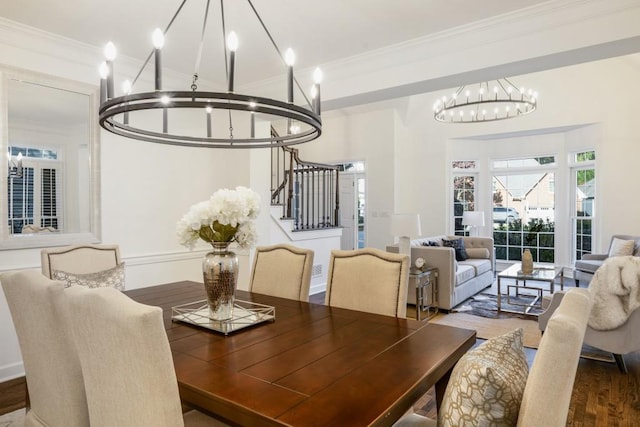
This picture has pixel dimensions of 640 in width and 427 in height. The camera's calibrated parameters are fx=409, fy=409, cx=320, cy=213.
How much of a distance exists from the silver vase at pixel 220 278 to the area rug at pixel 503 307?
3.78 metres

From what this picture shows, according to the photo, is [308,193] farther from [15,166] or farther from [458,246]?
[15,166]

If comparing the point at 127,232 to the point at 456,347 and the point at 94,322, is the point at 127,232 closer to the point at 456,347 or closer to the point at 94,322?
the point at 94,322

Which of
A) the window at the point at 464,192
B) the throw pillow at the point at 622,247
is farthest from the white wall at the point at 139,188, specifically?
the window at the point at 464,192

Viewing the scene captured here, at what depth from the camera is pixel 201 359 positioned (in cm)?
149

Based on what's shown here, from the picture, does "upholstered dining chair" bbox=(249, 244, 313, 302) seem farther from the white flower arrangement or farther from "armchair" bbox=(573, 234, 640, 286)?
"armchair" bbox=(573, 234, 640, 286)

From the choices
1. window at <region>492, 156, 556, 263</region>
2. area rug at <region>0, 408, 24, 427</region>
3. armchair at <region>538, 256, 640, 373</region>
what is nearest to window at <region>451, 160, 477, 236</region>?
window at <region>492, 156, 556, 263</region>

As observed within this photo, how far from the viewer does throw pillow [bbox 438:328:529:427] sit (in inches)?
40.9

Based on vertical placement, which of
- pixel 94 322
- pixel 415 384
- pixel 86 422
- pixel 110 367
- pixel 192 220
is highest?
pixel 192 220

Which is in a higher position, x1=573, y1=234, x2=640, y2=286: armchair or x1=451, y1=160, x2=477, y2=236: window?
x1=451, y1=160, x2=477, y2=236: window

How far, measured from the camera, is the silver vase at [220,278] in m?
1.88

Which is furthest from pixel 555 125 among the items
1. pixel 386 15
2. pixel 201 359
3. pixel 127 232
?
pixel 201 359

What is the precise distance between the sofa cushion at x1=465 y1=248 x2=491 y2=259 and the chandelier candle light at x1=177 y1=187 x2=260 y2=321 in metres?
5.56

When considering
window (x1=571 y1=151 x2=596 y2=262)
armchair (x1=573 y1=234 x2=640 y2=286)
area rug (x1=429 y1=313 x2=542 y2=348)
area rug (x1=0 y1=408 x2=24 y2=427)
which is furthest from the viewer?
window (x1=571 y1=151 x2=596 y2=262)

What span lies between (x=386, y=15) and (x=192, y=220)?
1971 millimetres
